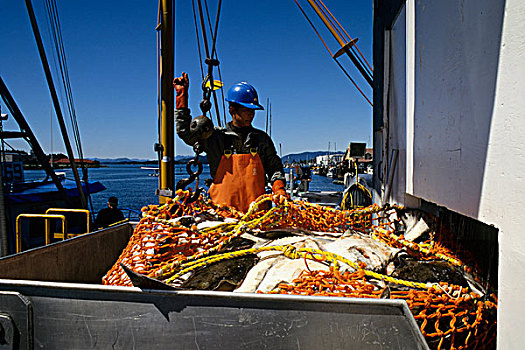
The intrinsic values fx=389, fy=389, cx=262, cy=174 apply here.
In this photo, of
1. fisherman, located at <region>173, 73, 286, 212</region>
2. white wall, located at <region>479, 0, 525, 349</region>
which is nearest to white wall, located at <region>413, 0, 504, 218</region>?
white wall, located at <region>479, 0, 525, 349</region>

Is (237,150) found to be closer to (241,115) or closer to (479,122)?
(241,115)

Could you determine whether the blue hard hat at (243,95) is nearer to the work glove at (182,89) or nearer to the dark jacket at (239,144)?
the dark jacket at (239,144)

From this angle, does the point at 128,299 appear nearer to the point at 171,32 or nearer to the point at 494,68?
the point at 494,68

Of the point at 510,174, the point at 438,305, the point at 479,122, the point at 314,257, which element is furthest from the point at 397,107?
the point at 438,305

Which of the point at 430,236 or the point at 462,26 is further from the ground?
the point at 462,26

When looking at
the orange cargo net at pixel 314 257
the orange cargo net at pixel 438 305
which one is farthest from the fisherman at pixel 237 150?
the orange cargo net at pixel 438 305

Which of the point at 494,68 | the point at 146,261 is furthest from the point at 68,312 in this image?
the point at 494,68

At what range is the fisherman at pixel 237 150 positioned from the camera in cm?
418

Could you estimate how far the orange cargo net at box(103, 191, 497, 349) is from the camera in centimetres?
183

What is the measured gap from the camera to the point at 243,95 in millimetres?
4465

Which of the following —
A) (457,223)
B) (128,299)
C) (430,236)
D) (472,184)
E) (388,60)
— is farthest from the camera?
(388,60)

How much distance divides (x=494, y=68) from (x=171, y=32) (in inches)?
225

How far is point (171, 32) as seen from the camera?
21.5 feet

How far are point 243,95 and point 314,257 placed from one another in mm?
2590
